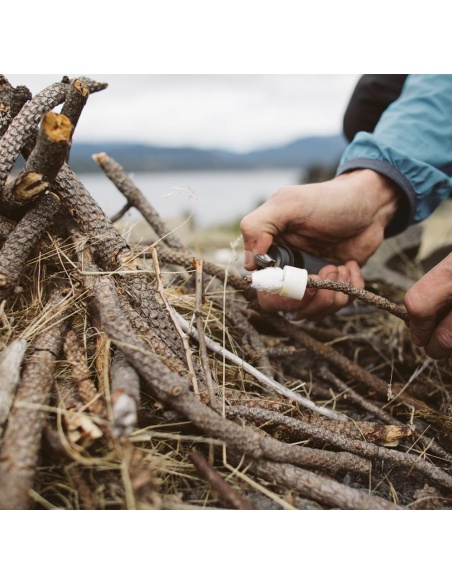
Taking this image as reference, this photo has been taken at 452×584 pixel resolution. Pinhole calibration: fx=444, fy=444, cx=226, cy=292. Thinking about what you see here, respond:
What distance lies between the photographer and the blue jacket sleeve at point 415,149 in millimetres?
2691

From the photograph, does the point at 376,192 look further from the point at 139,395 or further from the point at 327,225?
the point at 139,395

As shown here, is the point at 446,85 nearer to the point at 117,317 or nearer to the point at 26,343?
the point at 117,317

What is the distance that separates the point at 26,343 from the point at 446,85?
2.97 meters

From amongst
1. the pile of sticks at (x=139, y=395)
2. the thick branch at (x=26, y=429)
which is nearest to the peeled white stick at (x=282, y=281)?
the pile of sticks at (x=139, y=395)

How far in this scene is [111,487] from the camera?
1.33 meters

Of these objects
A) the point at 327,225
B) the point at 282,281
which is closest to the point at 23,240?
the point at 282,281

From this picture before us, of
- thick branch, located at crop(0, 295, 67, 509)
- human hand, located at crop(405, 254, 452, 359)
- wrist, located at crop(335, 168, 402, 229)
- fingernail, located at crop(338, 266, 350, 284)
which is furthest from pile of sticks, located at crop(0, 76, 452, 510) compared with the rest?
wrist, located at crop(335, 168, 402, 229)

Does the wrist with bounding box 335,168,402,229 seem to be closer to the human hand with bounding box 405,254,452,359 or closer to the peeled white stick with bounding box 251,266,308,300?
the human hand with bounding box 405,254,452,359

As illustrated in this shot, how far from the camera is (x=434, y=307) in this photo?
1980mm

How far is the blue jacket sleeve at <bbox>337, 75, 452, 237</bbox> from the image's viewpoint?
2.69 m

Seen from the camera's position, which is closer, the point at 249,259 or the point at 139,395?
the point at 139,395

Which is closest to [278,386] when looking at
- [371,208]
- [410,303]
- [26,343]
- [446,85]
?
[410,303]

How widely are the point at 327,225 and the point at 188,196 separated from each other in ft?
3.10
